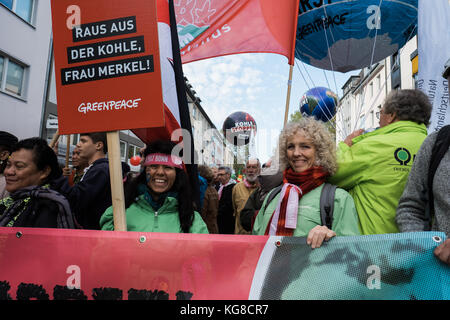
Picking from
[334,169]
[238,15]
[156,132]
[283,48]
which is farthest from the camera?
[238,15]

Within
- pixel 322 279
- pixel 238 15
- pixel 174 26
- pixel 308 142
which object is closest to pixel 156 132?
pixel 174 26

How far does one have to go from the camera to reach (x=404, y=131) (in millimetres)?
2164

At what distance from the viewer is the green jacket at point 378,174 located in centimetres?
200

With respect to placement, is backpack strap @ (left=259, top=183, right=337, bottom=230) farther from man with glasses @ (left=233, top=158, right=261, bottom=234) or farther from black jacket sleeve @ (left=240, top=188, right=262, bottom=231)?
man with glasses @ (left=233, top=158, right=261, bottom=234)

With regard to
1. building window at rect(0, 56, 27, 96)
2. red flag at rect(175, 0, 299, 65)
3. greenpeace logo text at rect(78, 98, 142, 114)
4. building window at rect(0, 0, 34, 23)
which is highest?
building window at rect(0, 0, 34, 23)

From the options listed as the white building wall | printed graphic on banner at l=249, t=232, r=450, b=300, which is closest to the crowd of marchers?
printed graphic on banner at l=249, t=232, r=450, b=300

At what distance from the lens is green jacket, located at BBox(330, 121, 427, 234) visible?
2000 mm

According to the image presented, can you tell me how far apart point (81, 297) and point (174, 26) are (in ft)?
6.66

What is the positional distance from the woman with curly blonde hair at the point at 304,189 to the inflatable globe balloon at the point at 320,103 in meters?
8.14

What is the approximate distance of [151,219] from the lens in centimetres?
215

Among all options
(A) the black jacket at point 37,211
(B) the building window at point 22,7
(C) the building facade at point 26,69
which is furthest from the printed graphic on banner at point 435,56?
(B) the building window at point 22,7

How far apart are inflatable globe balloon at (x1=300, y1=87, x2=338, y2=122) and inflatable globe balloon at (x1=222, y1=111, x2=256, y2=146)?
9.05 ft

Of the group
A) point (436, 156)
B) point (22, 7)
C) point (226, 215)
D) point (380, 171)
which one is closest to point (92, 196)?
point (380, 171)

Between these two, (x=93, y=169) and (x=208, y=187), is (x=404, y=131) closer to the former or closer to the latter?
(x=93, y=169)
